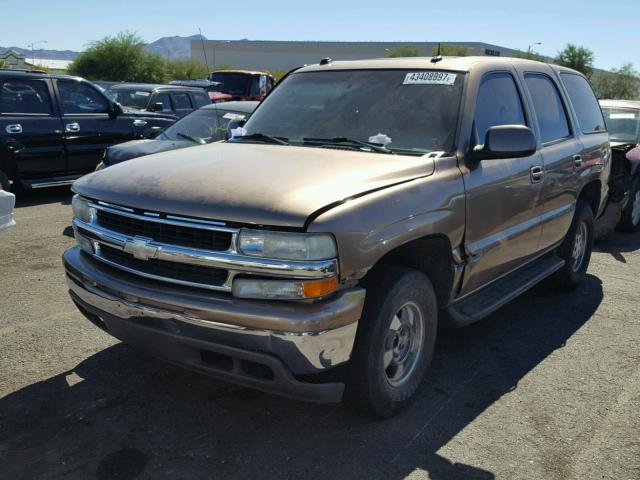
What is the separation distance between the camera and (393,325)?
3443 millimetres

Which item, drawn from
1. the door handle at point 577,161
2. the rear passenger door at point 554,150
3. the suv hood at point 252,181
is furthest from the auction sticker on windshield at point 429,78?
the door handle at point 577,161

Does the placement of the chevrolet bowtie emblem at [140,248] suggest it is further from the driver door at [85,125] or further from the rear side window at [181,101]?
the rear side window at [181,101]

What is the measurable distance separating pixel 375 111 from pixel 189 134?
521 centimetres

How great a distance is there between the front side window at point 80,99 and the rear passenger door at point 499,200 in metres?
7.48

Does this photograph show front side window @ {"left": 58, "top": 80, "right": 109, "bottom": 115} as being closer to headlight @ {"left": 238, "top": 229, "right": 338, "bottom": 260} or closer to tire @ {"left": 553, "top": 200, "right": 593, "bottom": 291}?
tire @ {"left": 553, "top": 200, "right": 593, "bottom": 291}

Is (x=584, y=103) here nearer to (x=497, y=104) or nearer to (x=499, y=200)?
(x=497, y=104)

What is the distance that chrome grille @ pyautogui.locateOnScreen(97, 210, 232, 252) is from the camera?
3.03 m

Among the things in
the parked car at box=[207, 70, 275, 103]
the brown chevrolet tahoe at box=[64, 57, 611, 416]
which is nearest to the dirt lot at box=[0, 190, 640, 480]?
the brown chevrolet tahoe at box=[64, 57, 611, 416]

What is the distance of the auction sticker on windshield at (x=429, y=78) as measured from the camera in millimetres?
4195

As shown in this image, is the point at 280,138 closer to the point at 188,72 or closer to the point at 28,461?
the point at 28,461

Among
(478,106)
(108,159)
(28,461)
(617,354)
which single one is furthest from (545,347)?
(108,159)

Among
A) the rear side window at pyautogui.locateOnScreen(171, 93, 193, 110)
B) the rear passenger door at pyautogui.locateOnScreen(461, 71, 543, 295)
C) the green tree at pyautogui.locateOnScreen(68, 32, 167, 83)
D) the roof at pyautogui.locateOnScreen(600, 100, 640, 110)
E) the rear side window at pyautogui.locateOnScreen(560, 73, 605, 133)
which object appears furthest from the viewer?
the green tree at pyautogui.locateOnScreen(68, 32, 167, 83)

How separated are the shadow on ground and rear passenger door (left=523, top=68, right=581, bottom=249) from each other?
126cm

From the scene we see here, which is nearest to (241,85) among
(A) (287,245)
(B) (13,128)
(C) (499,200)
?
(B) (13,128)
